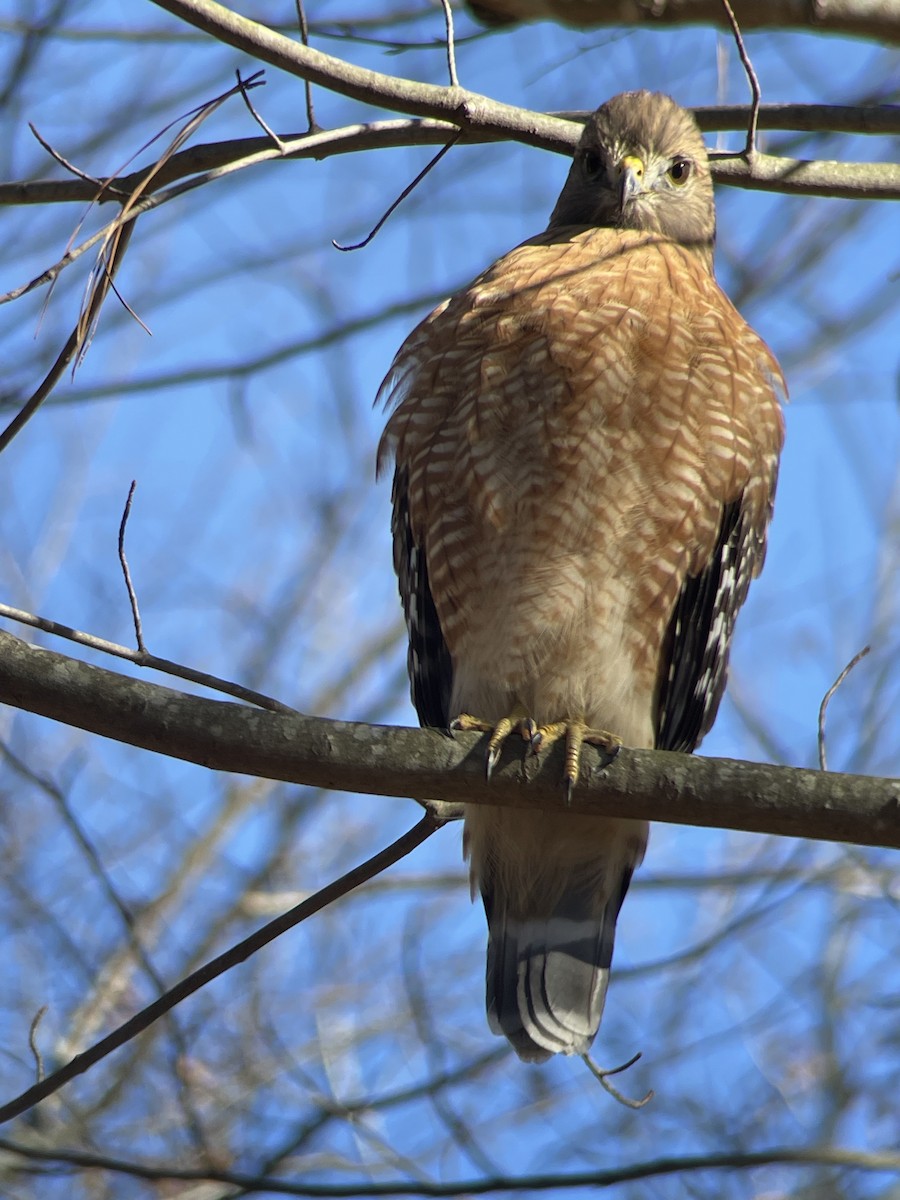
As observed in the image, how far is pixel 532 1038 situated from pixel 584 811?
119 centimetres

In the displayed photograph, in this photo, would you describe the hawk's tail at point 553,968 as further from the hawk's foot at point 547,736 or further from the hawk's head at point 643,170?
the hawk's head at point 643,170

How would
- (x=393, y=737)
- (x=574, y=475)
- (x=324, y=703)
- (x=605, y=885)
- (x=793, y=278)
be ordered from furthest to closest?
(x=324, y=703) → (x=793, y=278) → (x=605, y=885) → (x=574, y=475) → (x=393, y=737)

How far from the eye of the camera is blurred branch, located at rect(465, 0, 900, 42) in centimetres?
361

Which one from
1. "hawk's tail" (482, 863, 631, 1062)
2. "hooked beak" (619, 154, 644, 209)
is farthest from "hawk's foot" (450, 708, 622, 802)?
"hooked beak" (619, 154, 644, 209)

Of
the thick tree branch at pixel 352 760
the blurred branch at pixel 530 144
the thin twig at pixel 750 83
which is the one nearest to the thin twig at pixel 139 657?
the thick tree branch at pixel 352 760

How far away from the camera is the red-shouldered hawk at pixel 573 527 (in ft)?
12.4

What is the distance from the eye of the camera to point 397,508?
428 cm

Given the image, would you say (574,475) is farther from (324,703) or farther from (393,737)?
(324,703)

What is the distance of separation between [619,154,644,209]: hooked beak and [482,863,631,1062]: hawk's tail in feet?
6.60

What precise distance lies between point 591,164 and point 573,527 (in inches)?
53.8

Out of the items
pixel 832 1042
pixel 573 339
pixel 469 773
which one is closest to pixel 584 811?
pixel 469 773

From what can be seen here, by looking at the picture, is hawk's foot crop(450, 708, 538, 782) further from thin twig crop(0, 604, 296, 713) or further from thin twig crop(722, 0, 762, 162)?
thin twig crop(722, 0, 762, 162)

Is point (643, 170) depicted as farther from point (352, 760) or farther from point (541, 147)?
point (352, 760)

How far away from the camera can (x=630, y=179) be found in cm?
436
